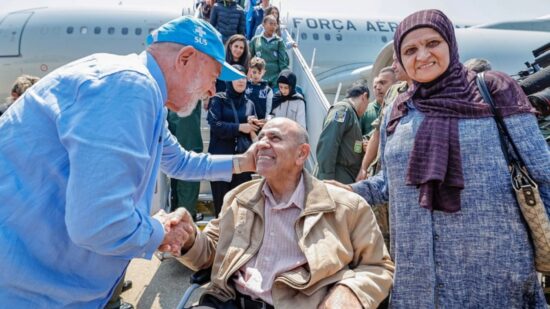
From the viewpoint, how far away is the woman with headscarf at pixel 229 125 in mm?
3939

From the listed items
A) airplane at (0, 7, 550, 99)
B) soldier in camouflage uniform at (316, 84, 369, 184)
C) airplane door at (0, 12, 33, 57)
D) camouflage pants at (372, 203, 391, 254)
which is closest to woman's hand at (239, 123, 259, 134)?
soldier in camouflage uniform at (316, 84, 369, 184)

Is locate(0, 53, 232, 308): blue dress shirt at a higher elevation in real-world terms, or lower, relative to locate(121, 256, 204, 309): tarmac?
higher

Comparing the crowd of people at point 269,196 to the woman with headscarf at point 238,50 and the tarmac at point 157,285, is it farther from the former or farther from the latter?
the woman with headscarf at point 238,50

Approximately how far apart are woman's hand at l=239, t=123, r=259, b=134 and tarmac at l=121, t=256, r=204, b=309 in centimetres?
148

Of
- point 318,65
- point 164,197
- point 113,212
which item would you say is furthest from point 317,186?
point 318,65

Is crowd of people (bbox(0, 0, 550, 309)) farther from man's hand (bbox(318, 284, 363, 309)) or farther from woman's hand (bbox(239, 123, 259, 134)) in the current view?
woman's hand (bbox(239, 123, 259, 134))

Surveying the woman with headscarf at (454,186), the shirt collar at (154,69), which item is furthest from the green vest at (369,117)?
the shirt collar at (154,69)

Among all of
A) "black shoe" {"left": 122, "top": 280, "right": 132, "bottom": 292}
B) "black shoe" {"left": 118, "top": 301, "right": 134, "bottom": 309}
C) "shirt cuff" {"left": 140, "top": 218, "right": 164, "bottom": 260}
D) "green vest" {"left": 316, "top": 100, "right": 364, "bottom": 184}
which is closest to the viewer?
"shirt cuff" {"left": 140, "top": 218, "right": 164, "bottom": 260}

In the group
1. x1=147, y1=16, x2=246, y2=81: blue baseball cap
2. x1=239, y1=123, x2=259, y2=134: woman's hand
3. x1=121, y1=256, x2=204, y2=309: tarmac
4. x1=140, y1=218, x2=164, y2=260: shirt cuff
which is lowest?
x1=121, y1=256, x2=204, y2=309: tarmac

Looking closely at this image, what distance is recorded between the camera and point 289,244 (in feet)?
6.49

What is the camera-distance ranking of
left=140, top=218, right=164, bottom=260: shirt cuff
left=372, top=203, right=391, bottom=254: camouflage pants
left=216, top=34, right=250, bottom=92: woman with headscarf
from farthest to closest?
left=216, top=34, right=250, bottom=92: woman with headscarf → left=372, top=203, right=391, bottom=254: camouflage pants → left=140, top=218, right=164, bottom=260: shirt cuff

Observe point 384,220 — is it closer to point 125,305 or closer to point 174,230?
point 174,230

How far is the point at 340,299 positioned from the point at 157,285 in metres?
2.29

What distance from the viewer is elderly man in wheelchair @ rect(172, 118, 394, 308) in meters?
1.77
